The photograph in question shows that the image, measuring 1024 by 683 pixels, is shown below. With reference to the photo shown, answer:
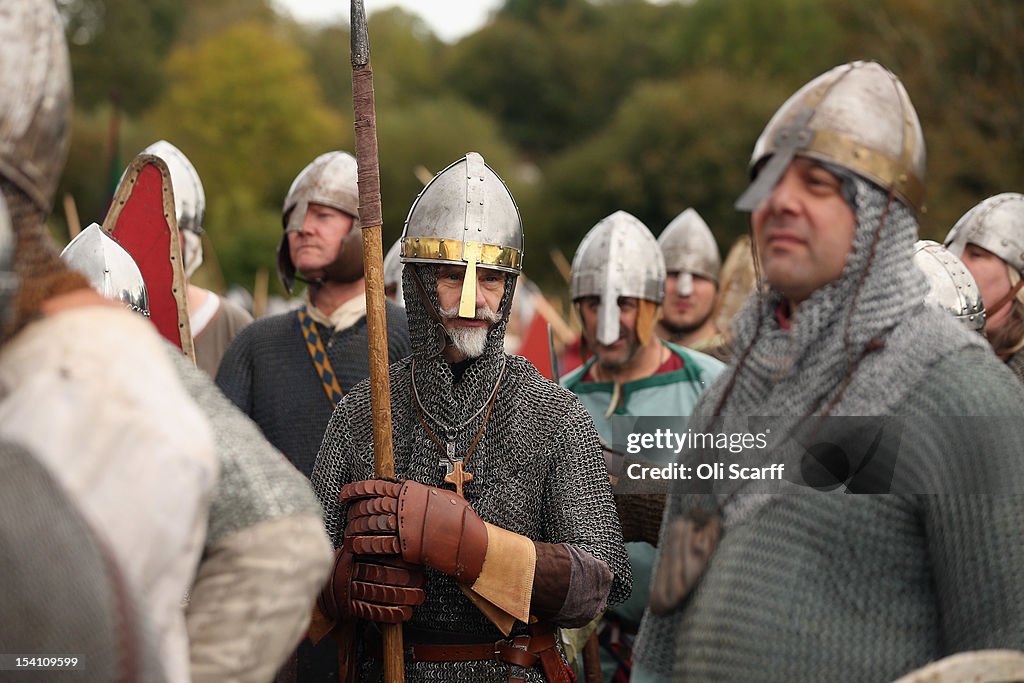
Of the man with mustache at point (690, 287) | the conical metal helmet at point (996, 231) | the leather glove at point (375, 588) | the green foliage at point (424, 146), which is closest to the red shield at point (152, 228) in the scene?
the leather glove at point (375, 588)

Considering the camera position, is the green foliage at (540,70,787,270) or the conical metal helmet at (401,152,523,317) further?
the green foliage at (540,70,787,270)

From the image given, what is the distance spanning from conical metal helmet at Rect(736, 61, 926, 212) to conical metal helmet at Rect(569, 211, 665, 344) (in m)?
3.39

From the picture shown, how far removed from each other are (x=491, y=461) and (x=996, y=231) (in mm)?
2875

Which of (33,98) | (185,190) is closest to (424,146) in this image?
(185,190)

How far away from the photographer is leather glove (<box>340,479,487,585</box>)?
340 centimetres

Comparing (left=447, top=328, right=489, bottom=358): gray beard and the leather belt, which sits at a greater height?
(left=447, top=328, right=489, bottom=358): gray beard

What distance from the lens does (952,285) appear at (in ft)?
16.0

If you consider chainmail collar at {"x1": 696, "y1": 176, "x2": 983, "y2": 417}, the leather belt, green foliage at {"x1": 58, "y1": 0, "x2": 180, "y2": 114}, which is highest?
green foliage at {"x1": 58, "y1": 0, "x2": 180, "y2": 114}

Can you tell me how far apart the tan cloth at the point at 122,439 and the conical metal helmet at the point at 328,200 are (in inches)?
Result: 143

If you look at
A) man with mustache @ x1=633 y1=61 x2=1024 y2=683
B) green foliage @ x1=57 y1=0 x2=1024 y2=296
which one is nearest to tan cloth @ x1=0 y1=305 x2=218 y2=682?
man with mustache @ x1=633 y1=61 x2=1024 y2=683

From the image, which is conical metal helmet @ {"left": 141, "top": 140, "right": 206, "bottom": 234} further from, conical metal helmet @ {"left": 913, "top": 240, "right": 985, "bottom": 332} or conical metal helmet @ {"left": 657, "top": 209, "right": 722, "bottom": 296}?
conical metal helmet @ {"left": 913, "top": 240, "right": 985, "bottom": 332}

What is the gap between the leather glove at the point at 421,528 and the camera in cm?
340

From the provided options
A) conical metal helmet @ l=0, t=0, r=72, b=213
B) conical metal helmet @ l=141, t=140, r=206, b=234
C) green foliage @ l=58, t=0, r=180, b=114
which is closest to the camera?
conical metal helmet @ l=0, t=0, r=72, b=213

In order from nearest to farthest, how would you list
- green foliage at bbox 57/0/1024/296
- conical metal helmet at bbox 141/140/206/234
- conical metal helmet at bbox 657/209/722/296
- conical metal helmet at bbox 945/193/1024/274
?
1. conical metal helmet at bbox 945/193/1024/274
2. conical metal helmet at bbox 141/140/206/234
3. conical metal helmet at bbox 657/209/722/296
4. green foliage at bbox 57/0/1024/296
